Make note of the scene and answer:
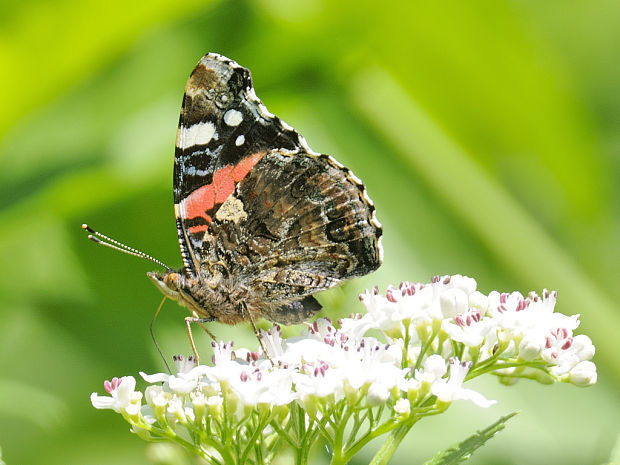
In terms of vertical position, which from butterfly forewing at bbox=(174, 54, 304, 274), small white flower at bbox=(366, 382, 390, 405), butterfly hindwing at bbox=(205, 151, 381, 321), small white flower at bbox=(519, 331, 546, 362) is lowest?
small white flower at bbox=(366, 382, 390, 405)

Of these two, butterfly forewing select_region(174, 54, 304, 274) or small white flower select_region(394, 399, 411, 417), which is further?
butterfly forewing select_region(174, 54, 304, 274)

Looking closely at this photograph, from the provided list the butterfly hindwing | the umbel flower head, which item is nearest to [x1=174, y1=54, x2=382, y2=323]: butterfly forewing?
the butterfly hindwing

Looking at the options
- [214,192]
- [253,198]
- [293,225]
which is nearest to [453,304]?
[293,225]

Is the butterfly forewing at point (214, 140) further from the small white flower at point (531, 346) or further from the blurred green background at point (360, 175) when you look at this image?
the small white flower at point (531, 346)

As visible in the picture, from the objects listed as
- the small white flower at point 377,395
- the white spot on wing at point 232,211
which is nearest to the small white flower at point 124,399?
the small white flower at point 377,395

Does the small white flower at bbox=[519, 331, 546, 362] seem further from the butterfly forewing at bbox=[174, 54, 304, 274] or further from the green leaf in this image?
the butterfly forewing at bbox=[174, 54, 304, 274]

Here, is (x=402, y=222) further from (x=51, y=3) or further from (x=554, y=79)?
(x=51, y=3)

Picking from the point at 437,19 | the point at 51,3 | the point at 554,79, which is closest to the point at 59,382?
the point at 51,3
